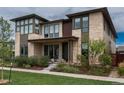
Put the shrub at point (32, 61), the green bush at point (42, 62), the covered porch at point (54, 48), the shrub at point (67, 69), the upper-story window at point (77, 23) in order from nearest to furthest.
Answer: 1. the shrub at point (67, 69)
2. the green bush at point (42, 62)
3. the shrub at point (32, 61)
4. the upper-story window at point (77, 23)
5. the covered porch at point (54, 48)

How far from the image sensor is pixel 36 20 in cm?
2781

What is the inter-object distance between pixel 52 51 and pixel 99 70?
9711 mm

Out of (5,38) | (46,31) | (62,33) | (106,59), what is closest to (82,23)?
(62,33)

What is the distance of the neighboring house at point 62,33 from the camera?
74.3 feet

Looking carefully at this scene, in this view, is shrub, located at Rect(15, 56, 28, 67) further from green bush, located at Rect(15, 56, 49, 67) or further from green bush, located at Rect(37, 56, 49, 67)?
green bush, located at Rect(37, 56, 49, 67)

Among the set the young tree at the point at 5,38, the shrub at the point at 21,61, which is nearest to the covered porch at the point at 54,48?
the shrub at the point at 21,61

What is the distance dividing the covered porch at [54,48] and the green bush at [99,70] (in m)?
5.28

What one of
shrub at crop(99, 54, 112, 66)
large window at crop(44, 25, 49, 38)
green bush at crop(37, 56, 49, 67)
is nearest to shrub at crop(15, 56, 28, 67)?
green bush at crop(37, 56, 49, 67)

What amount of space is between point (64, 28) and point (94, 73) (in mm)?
9907

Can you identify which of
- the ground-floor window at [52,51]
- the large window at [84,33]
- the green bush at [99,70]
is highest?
the large window at [84,33]

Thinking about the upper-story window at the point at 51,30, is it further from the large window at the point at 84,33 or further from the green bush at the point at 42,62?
the green bush at the point at 42,62
